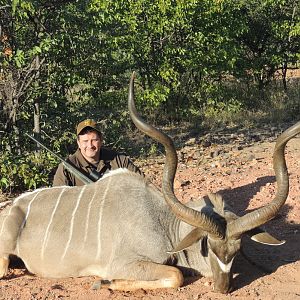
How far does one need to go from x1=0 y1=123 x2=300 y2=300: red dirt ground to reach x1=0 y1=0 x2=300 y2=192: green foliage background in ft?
3.87

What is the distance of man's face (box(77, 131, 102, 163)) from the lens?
455 cm

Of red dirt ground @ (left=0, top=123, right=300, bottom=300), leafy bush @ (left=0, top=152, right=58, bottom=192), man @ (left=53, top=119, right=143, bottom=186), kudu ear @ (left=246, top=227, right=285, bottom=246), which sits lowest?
red dirt ground @ (left=0, top=123, right=300, bottom=300)

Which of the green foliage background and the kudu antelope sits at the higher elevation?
the green foliage background

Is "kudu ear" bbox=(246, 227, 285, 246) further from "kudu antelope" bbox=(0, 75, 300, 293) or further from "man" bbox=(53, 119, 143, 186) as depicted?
"man" bbox=(53, 119, 143, 186)

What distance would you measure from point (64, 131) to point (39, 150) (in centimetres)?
47

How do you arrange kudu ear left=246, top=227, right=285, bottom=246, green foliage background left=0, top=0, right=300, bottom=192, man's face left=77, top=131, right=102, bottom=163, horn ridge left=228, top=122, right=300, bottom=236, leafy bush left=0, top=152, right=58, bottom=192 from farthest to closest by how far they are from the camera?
1. green foliage background left=0, top=0, right=300, bottom=192
2. leafy bush left=0, top=152, right=58, bottom=192
3. man's face left=77, top=131, right=102, bottom=163
4. kudu ear left=246, top=227, right=285, bottom=246
5. horn ridge left=228, top=122, right=300, bottom=236

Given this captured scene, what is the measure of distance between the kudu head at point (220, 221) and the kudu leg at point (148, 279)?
0.56 ft

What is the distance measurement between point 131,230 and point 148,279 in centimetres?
38

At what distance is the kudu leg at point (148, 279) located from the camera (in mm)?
3447

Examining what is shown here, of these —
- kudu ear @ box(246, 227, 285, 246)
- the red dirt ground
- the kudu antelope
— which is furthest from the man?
kudu ear @ box(246, 227, 285, 246)

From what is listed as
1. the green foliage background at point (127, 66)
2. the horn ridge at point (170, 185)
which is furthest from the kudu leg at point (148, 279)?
the green foliage background at point (127, 66)

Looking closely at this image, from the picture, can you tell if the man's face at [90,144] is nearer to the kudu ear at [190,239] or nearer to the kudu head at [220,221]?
the kudu head at [220,221]

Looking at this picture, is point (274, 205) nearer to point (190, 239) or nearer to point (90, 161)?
point (190, 239)

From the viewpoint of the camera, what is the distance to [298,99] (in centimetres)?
1154
